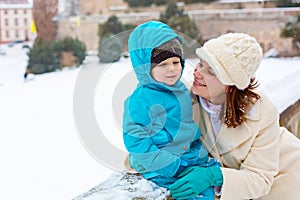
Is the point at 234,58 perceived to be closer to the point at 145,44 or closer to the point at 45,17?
the point at 145,44

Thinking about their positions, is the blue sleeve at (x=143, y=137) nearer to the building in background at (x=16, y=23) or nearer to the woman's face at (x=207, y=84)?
the woman's face at (x=207, y=84)

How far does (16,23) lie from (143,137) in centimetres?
1079

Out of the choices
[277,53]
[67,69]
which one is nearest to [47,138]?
[67,69]

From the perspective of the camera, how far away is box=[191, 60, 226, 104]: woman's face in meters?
0.82

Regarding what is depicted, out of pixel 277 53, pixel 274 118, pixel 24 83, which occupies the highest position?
pixel 274 118

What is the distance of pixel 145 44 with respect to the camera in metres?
0.78

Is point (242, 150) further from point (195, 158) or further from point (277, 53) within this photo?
point (277, 53)

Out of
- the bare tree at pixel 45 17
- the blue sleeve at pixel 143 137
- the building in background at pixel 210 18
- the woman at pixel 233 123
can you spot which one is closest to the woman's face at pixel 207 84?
the woman at pixel 233 123

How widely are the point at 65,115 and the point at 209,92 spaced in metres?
4.19

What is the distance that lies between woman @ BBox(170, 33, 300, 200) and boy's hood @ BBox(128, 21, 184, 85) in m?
0.09

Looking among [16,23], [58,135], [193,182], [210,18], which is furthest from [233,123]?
[16,23]

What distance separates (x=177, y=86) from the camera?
2.65ft

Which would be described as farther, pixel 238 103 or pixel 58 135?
pixel 58 135

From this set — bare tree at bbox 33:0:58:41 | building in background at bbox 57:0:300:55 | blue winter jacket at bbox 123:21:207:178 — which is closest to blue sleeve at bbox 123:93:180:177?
blue winter jacket at bbox 123:21:207:178
